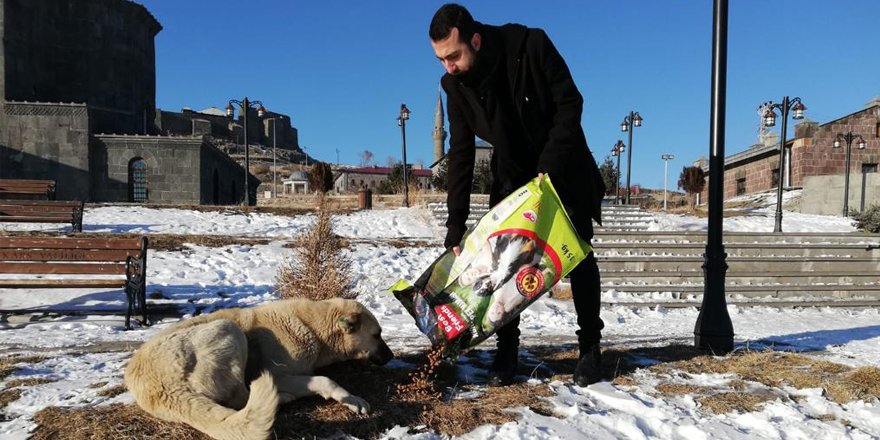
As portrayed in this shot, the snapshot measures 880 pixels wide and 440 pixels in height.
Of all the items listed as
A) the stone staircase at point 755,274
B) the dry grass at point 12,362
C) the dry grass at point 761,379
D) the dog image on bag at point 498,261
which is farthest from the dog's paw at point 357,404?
the stone staircase at point 755,274

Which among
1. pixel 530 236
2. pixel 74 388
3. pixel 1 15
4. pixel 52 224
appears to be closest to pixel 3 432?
pixel 74 388

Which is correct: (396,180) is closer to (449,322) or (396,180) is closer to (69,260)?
(69,260)

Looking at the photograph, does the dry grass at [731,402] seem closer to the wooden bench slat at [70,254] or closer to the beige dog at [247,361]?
the beige dog at [247,361]

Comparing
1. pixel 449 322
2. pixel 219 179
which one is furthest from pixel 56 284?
pixel 219 179

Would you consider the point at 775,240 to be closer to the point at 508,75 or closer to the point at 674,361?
the point at 674,361

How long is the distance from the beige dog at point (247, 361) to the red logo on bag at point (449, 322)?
593 millimetres

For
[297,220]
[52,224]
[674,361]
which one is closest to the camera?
[674,361]

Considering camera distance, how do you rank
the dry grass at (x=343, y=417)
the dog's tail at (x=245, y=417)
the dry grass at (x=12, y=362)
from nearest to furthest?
the dog's tail at (x=245, y=417) < the dry grass at (x=343, y=417) < the dry grass at (x=12, y=362)

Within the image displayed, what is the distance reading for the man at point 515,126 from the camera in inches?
124

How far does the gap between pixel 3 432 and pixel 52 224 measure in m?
14.5

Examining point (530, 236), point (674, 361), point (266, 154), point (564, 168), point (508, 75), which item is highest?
point (266, 154)

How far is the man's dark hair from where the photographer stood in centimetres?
298

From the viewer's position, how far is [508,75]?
3.23 meters

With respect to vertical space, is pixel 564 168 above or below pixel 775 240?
above
